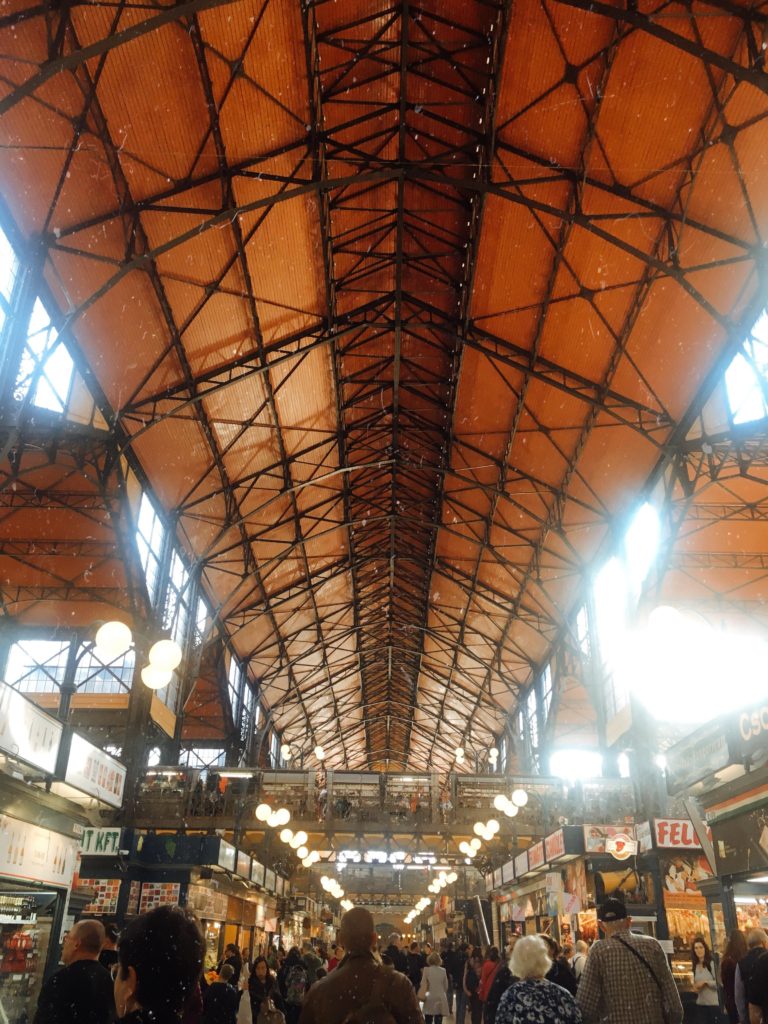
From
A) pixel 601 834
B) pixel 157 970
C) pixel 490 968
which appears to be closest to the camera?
pixel 157 970

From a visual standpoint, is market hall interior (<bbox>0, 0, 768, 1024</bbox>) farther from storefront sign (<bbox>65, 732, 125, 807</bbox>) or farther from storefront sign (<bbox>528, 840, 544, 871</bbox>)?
storefront sign (<bbox>528, 840, 544, 871</bbox>)

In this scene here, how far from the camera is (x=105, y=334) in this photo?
15.0 metres

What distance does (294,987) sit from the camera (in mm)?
12773

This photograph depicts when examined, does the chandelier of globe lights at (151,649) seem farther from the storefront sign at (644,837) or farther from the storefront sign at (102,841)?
the storefront sign at (644,837)

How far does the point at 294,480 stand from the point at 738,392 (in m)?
11.5

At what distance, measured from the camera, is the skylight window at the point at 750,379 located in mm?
13875

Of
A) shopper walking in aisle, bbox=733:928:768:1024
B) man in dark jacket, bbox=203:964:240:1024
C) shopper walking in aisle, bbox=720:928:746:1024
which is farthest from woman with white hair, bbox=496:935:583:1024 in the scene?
man in dark jacket, bbox=203:964:240:1024

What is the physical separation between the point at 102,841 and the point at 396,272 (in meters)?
12.6

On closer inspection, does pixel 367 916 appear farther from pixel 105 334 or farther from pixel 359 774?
pixel 359 774

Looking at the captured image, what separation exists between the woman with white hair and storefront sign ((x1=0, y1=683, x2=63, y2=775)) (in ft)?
20.3

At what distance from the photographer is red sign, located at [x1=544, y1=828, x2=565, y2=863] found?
1743 centimetres

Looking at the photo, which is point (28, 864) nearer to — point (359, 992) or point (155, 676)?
point (155, 676)

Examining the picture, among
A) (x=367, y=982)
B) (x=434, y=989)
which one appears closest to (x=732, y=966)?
(x=367, y=982)

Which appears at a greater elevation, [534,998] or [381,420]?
[381,420]
